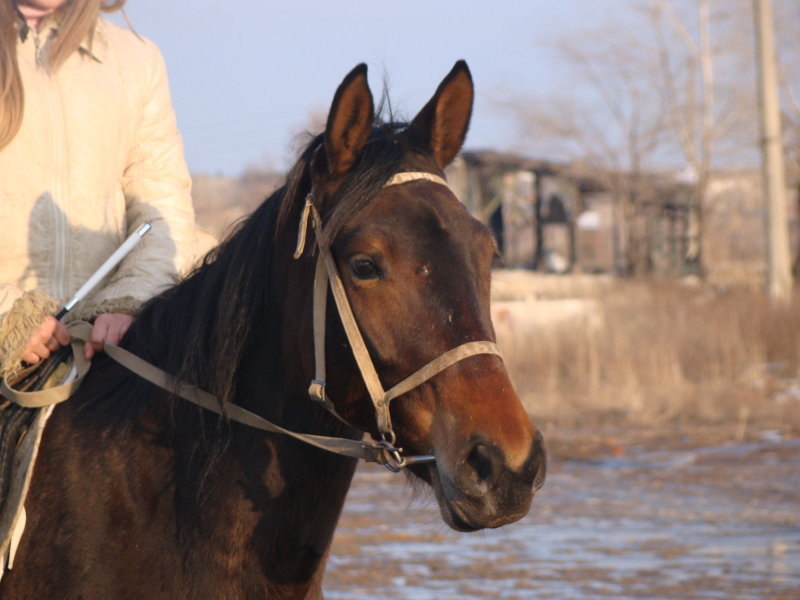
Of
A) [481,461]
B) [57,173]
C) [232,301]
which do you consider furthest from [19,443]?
[481,461]

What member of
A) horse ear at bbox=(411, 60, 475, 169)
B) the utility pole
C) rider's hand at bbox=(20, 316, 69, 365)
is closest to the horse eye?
horse ear at bbox=(411, 60, 475, 169)

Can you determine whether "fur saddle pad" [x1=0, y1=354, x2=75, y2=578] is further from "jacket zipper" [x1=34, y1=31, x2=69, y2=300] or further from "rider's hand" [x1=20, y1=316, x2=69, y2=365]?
"jacket zipper" [x1=34, y1=31, x2=69, y2=300]

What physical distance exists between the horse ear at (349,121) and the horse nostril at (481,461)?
0.85 metres

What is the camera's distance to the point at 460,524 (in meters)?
2.57

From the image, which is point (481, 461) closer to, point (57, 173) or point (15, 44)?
point (57, 173)

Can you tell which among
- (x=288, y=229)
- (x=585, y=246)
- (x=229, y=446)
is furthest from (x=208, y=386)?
(x=585, y=246)

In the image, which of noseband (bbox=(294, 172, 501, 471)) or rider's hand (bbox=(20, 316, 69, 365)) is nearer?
noseband (bbox=(294, 172, 501, 471))

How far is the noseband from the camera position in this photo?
2645 mm

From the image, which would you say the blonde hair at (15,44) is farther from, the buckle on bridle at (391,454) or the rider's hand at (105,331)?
the buckle on bridle at (391,454)

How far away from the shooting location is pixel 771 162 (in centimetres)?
1605

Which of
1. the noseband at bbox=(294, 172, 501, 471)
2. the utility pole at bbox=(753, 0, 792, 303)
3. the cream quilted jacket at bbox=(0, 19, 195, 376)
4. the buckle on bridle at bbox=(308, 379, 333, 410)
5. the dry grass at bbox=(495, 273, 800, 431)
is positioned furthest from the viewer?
the utility pole at bbox=(753, 0, 792, 303)

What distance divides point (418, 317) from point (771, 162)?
14468mm

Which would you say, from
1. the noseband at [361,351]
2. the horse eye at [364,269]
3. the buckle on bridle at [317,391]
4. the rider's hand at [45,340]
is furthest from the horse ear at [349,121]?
the rider's hand at [45,340]

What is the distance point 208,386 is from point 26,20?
1.46 metres
